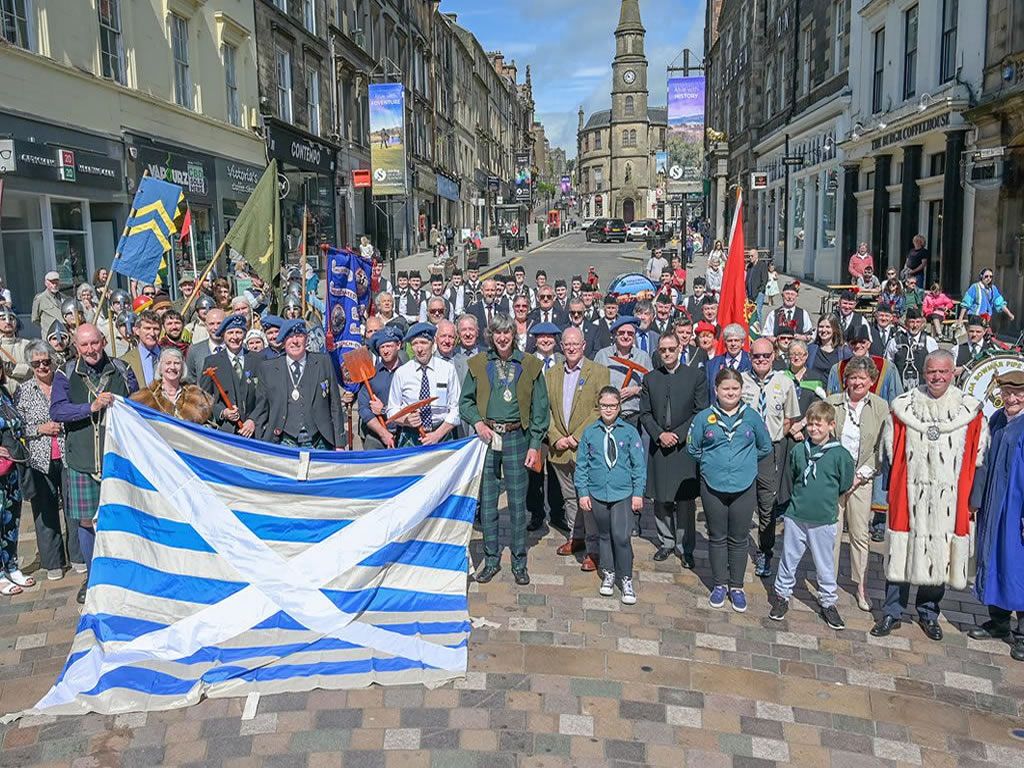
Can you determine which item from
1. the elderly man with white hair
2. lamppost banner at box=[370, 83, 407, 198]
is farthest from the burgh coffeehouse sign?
lamppost banner at box=[370, 83, 407, 198]

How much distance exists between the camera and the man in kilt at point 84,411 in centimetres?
583

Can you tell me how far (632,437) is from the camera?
5.93 meters

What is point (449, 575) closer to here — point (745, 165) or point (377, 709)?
point (377, 709)

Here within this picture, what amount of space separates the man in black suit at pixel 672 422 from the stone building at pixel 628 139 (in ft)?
342

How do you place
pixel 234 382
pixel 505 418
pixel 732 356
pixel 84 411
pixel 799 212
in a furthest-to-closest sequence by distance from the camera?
pixel 799 212
pixel 732 356
pixel 234 382
pixel 505 418
pixel 84 411

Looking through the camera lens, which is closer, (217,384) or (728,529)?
(728,529)

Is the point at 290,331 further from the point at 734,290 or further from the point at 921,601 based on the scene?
the point at 921,601

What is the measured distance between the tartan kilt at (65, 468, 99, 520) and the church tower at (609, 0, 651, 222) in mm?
108959

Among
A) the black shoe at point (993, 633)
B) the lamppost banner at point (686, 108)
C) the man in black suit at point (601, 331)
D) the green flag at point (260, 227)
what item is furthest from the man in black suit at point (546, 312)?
the lamppost banner at point (686, 108)

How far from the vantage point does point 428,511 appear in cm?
543

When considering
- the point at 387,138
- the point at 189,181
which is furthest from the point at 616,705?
the point at 387,138

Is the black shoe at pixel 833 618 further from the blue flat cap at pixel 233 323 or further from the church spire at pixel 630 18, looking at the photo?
the church spire at pixel 630 18

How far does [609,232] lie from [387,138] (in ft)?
107

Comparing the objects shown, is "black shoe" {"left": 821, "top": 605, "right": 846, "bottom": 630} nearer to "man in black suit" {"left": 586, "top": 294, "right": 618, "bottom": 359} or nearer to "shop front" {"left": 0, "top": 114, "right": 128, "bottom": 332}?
"man in black suit" {"left": 586, "top": 294, "right": 618, "bottom": 359}
